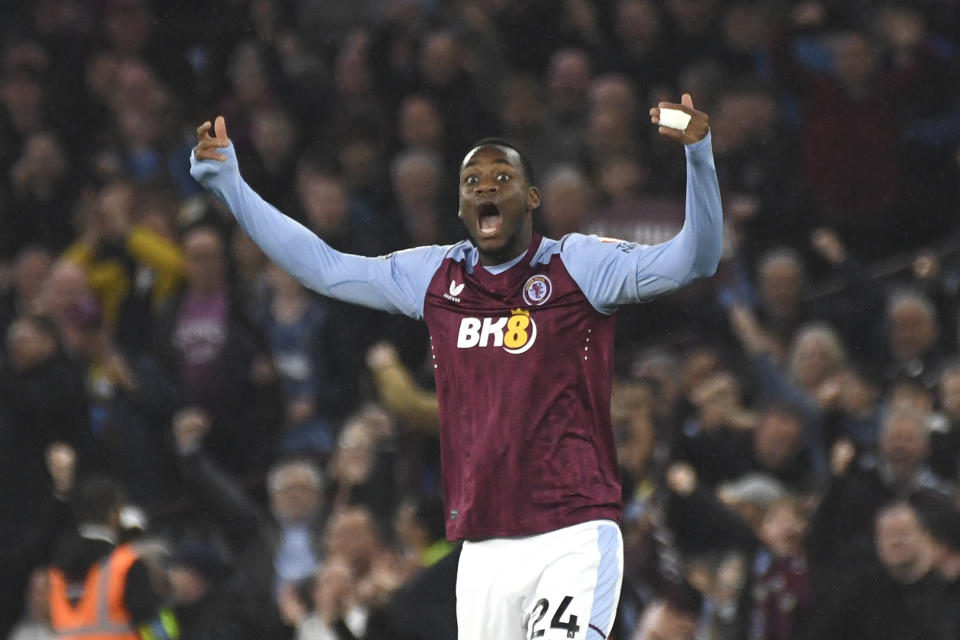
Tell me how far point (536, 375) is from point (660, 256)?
0.52 meters

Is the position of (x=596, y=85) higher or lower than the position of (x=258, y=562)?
higher

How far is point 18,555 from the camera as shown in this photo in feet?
30.8

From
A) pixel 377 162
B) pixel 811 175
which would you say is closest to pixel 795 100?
pixel 811 175

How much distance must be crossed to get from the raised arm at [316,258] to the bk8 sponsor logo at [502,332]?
0.27 meters

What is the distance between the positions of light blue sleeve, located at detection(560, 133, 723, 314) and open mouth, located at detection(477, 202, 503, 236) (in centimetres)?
23

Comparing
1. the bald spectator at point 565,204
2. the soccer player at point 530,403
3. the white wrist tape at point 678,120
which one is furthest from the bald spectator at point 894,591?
the white wrist tape at point 678,120

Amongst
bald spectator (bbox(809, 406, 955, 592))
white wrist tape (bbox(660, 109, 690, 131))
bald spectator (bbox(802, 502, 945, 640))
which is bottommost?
bald spectator (bbox(802, 502, 945, 640))

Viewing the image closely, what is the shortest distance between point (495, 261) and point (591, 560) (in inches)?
38.4

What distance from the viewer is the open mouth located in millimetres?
5746

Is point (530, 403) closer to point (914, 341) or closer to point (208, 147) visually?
point (208, 147)

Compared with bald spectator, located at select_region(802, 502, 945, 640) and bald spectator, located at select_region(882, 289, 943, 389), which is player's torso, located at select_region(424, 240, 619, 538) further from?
bald spectator, located at select_region(882, 289, 943, 389)

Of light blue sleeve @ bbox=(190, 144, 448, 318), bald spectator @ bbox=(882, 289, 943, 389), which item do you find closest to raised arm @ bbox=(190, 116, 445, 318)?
light blue sleeve @ bbox=(190, 144, 448, 318)

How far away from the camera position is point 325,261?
19.9ft

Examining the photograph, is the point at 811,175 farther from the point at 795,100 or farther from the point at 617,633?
the point at 617,633
